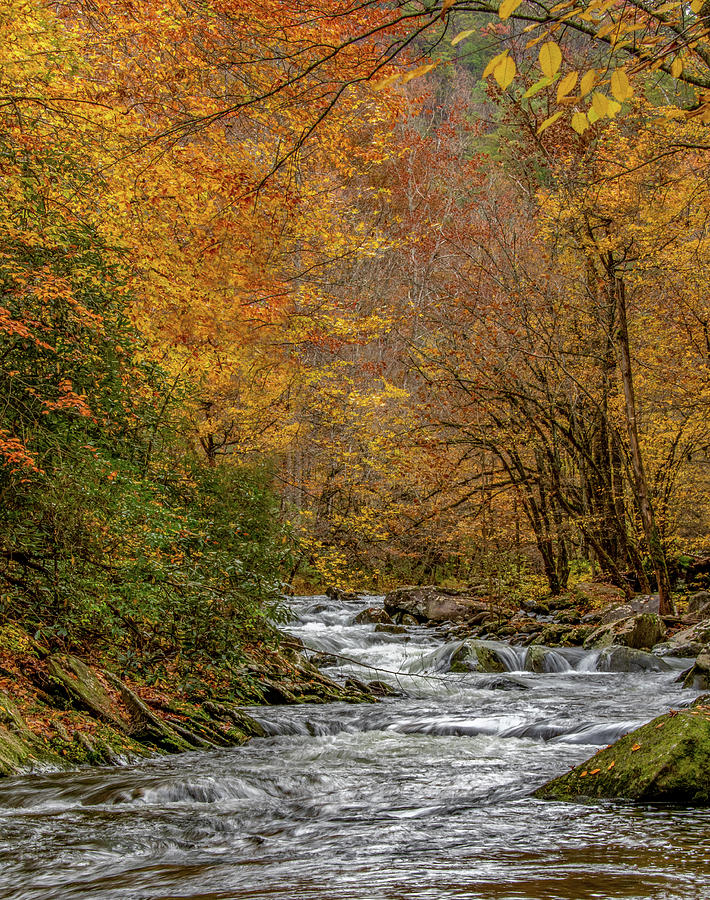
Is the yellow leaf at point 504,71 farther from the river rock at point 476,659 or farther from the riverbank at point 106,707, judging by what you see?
the river rock at point 476,659

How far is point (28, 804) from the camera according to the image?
15.9 ft

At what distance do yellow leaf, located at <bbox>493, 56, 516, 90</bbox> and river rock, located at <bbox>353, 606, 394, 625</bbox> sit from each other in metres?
14.4

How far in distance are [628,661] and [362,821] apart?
762 centimetres

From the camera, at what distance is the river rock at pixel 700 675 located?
9.09 m

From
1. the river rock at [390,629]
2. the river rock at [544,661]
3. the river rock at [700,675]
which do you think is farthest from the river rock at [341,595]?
the river rock at [700,675]

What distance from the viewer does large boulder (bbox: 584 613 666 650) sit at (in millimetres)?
11930

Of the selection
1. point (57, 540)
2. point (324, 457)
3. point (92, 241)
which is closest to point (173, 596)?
point (57, 540)

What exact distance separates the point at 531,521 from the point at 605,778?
1132 centimetres

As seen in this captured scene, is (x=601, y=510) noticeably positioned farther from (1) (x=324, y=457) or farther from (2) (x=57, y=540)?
(2) (x=57, y=540)

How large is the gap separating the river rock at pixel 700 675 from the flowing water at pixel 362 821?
451 mm

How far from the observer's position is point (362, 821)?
4742mm

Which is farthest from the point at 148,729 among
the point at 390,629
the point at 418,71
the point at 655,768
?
the point at 390,629

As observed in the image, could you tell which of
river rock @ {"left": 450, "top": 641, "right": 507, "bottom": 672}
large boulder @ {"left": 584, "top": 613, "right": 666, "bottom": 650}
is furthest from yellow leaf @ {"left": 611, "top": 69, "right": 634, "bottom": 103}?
large boulder @ {"left": 584, "top": 613, "right": 666, "bottom": 650}

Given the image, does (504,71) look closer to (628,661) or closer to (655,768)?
(655,768)
